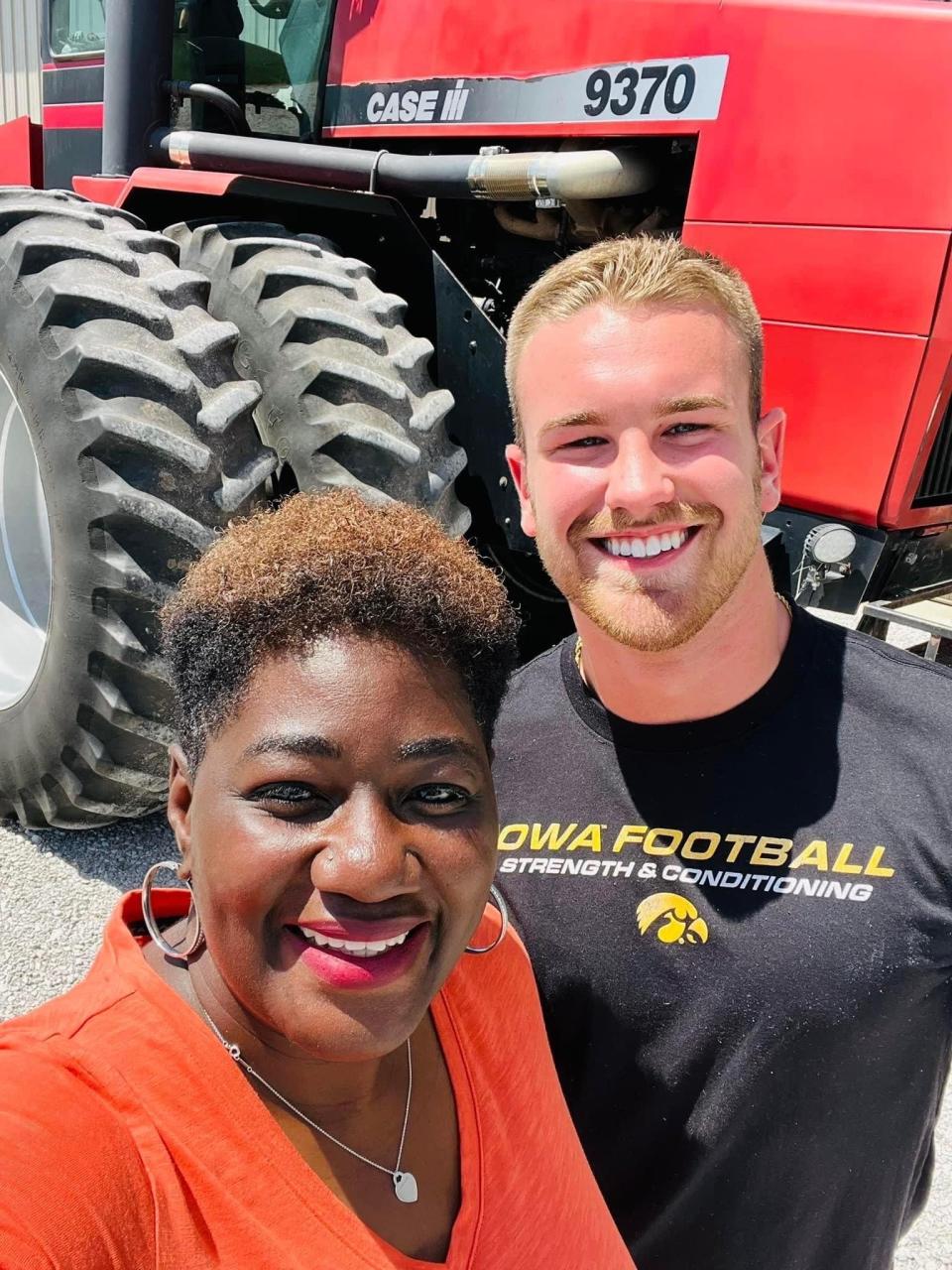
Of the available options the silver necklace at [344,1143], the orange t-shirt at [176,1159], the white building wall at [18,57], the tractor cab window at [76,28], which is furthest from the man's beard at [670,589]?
the white building wall at [18,57]

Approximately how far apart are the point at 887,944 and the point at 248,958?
0.84 metres

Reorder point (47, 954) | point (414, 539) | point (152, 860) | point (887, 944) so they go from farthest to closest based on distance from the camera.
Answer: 1. point (152, 860)
2. point (47, 954)
3. point (887, 944)
4. point (414, 539)

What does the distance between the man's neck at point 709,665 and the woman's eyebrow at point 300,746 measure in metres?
0.62

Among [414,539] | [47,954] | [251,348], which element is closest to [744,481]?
[414,539]

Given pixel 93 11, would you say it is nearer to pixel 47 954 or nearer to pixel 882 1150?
pixel 47 954

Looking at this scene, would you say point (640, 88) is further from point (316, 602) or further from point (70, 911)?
point (70, 911)

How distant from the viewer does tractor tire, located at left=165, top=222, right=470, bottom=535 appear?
9.33 feet

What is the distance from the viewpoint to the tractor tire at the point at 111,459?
2.68m

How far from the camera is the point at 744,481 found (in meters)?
1.61

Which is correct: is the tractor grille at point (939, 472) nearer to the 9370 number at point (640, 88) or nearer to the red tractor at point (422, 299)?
the red tractor at point (422, 299)

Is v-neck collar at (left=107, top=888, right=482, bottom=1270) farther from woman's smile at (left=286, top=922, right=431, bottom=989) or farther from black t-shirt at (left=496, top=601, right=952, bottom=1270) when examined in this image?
black t-shirt at (left=496, top=601, right=952, bottom=1270)

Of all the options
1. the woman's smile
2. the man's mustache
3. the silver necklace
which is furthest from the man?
the woman's smile

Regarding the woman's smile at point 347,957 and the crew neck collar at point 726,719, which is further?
the crew neck collar at point 726,719

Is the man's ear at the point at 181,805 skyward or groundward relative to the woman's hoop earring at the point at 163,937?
skyward
